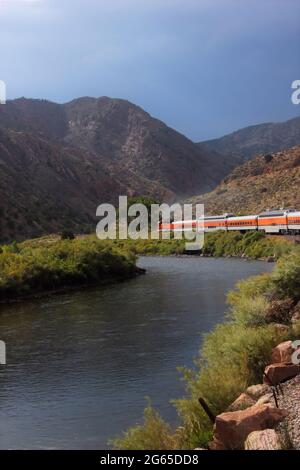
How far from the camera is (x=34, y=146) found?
126250 millimetres

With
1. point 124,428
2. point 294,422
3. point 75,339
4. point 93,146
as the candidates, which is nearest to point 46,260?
point 75,339

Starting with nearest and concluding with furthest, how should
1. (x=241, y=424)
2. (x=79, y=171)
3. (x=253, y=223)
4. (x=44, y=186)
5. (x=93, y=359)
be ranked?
1. (x=241, y=424)
2. (x=93, y=359)
3. (x=253, y=223)
4. (x=44, y=186)
5. (x=79, y=171)

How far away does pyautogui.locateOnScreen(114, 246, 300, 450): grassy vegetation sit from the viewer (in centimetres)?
880

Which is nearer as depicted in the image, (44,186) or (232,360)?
(232,360)

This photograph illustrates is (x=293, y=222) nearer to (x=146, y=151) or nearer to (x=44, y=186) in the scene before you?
(x=44, y=186)

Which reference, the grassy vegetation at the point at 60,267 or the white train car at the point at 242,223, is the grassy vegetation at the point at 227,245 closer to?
the white train car at the point at 242,223

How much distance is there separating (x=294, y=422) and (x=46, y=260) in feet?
106

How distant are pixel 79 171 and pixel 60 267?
97.6 metres

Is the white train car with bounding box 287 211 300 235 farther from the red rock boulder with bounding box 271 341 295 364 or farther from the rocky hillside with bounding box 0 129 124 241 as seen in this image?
the red rock boulder with bounding box 271 341 295 364

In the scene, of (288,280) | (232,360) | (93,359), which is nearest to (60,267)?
(93,359)

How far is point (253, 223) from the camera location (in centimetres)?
6394

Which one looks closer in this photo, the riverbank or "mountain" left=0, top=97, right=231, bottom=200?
the riverbank

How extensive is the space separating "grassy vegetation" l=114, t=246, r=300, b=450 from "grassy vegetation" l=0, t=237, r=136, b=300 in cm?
1830

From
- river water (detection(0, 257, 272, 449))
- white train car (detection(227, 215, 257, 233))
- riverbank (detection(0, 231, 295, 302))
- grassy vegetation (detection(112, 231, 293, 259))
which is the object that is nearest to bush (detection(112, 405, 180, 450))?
river water (detection(0, 257, 272, 449))
